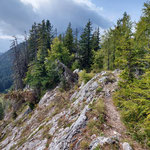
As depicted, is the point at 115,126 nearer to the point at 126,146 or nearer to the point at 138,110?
the point at 126,146

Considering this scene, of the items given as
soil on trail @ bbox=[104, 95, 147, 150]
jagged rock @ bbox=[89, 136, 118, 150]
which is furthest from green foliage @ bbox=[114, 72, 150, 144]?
jagged rock @ bbox=[89, 136, 118, 150]

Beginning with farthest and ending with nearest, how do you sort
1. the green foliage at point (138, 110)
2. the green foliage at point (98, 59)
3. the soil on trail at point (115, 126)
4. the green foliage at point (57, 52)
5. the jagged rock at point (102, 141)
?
the green foliage at point (57, 52)
the green foliage at point (98, 59)
the soil on trail at point (115, 126)
the jagged rock at point (102, 141)
the green foliage at point (138, 110)

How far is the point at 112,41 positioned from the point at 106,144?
1894 cm

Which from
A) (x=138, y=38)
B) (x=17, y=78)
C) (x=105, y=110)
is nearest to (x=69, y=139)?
(x=105, y=110)

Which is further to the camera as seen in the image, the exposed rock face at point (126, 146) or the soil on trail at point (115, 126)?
the soil on trail at point (115, 126)

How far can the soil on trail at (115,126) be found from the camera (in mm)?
4846

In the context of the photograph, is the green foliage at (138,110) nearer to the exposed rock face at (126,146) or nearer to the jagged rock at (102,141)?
the exposed rock face at (126,146)

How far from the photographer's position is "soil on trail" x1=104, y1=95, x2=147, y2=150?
485cm

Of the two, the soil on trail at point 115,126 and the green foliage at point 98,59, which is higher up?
the green foliage at point 98,59

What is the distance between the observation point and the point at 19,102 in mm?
21828

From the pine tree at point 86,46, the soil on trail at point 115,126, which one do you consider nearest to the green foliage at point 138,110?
the soil on trail at point 115,126

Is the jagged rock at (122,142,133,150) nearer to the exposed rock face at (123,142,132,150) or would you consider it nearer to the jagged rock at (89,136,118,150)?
the exposed rock face at (123,142,132,150)

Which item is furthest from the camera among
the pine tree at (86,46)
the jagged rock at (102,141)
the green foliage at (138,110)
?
the pine tree at (86,46)

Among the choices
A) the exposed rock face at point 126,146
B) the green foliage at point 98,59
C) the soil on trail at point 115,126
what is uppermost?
the green foliage at point 98,59
